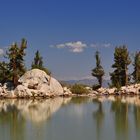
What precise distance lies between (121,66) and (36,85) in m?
20.2

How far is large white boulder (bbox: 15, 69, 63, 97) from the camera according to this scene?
2372 inches

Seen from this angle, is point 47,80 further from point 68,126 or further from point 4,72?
point 68,126

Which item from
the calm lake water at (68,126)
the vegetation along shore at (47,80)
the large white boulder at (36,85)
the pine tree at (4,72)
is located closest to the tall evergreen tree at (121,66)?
the vegetation along shore at (47,80)

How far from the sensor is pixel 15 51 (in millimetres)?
63469

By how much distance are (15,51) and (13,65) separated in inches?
89.9

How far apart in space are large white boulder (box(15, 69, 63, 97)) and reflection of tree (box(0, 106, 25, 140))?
20978 mm

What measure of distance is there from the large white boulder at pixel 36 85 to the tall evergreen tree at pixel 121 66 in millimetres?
14572

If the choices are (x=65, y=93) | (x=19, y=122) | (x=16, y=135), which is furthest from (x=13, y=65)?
Result: (x=16, y=135)

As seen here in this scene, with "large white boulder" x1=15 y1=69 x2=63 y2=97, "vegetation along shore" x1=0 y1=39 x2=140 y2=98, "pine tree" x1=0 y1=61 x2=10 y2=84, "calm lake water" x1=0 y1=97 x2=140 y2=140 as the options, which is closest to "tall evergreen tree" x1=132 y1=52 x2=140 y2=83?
"vegetation along shore" x1=0 y1=39 x2=140 y2=98

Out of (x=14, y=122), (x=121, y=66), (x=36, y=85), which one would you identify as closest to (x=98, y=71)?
(x=121, y=66)

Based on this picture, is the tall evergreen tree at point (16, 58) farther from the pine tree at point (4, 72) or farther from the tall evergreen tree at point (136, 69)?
the tall evergreen tree at point (136, 69)

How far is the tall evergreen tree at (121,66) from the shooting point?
74562 millimetres

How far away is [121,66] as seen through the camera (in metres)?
75.2

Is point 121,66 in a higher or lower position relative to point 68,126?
higher
